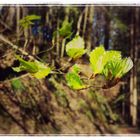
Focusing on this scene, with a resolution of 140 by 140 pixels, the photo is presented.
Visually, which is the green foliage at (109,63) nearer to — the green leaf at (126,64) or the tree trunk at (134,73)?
the green leaf at (126,64)

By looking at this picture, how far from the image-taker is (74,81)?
223 mm

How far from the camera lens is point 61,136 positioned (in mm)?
1806

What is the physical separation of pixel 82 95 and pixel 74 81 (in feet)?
5.33

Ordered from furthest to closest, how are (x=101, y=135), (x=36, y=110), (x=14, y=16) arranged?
(x=101, y=135) → (x=36, y=110) → (x=14, y=16)

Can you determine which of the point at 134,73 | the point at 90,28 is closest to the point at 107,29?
the point at 90,28

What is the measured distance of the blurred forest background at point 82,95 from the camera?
1.70m

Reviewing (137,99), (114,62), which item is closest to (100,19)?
(137,99)

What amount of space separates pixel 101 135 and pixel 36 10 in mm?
752

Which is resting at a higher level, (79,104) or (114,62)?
(114,62)

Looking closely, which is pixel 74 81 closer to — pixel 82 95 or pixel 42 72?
pixel 42 72

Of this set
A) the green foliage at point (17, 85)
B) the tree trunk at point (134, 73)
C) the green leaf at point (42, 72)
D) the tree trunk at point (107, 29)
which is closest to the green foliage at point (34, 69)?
the green leaf at point (42, 72)

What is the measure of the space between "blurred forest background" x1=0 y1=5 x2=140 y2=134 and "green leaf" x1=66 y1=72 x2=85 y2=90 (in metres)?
1.40

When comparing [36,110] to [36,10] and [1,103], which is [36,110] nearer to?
Answer: [1,103]

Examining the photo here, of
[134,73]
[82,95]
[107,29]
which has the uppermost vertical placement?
[107,29]
